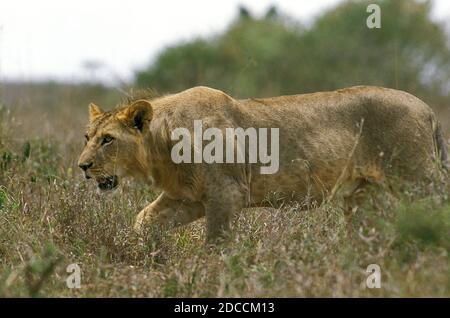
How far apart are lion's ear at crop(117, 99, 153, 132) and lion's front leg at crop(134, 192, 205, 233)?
60 centimetres

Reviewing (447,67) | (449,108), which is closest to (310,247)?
(449,108)

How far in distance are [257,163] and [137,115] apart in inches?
37.2

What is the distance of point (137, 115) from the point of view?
7.43 metres

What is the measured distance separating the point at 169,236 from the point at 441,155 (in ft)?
7.08

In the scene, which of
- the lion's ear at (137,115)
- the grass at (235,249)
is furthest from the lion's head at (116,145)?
the grass at (235,249)

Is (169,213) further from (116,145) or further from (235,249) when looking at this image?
(235,249)

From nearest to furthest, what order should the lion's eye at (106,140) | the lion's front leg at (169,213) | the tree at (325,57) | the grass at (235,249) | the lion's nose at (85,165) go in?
1. the grass at (235,249)
2. the lion's nose at (85,165)
3. the lion's eye at (106,140)
4. the lion's front leg at (169,213)
5. the tree at (325,57)

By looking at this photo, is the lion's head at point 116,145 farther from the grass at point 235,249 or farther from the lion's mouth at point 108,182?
the grass at point 235,249

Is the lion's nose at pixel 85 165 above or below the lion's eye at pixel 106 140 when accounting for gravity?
below

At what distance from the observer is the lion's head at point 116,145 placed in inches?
287

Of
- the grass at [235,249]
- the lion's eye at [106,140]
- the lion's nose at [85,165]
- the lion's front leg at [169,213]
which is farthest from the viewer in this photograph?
the lion's front leg at [169,213]

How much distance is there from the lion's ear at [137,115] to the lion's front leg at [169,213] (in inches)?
23.7

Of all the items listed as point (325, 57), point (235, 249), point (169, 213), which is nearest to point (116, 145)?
point (169, 213)

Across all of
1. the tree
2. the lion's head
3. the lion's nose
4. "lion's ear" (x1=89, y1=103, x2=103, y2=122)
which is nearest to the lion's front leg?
the lion's head
